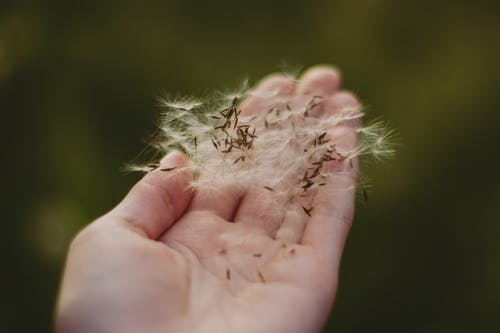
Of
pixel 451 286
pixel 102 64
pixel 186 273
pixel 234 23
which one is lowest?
pixel 451 286

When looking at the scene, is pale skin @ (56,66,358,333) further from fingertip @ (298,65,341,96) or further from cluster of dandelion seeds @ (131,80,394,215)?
fingertip @ (298,65,341,96)

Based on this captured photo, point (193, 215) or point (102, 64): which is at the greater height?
point (102, 64)

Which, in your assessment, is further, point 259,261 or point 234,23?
point 234,23

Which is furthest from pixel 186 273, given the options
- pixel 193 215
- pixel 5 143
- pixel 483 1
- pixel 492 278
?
pixel 483 1

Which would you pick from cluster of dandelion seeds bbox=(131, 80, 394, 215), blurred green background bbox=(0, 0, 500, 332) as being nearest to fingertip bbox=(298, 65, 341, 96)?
cluster of dandelion seeds bbox=(131, 80, 394, 215)

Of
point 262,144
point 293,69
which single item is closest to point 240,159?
point 262,144

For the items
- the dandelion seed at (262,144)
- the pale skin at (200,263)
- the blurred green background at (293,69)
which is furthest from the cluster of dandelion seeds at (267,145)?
the blurred green background at (293,69)

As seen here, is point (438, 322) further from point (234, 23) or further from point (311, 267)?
point (234, 23)
